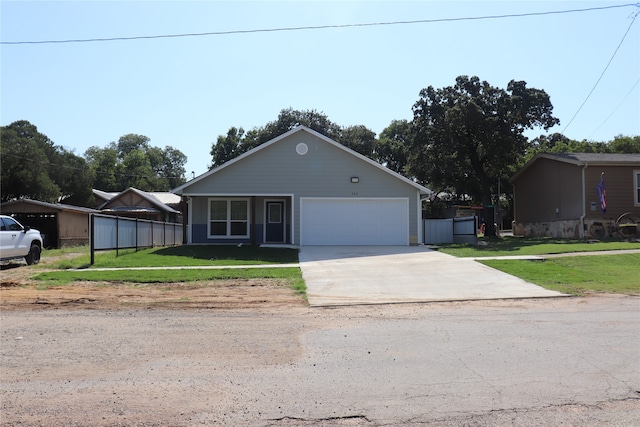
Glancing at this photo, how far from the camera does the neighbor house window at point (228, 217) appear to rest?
2530 centimetres

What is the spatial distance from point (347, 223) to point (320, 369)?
18.2 m

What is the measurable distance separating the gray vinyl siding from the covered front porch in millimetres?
996

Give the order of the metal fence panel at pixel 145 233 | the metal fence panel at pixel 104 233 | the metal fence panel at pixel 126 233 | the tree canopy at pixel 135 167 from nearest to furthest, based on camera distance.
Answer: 1. the metal fence panel at pixel 104 233
2. the metal fence panel at pixel 126 233
3. the metal fence panel at pixel 145 233
4. the tree canopy at pixel 135 167

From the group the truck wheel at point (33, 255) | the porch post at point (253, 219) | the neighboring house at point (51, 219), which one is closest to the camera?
the truck wheel at point (33, 255)

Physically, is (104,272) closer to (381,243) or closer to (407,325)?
(407,325)

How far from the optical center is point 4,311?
984 centimetres

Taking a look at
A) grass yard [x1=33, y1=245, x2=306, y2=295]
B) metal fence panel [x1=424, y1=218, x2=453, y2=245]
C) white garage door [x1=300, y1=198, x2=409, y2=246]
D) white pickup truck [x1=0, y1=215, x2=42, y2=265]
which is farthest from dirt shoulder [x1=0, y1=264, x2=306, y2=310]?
metal fence panel [x1=424, y1=218, x2=453, y2=245]

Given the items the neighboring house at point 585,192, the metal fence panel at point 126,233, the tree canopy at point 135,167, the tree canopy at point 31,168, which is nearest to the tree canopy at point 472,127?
the neighboring house at point 585,192

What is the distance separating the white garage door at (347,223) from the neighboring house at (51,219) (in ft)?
47.3

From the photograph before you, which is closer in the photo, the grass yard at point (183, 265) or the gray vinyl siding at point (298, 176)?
the grass yard at point (183, 265)

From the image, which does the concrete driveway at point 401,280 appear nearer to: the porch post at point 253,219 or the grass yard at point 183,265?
the grass yard at point 183,265

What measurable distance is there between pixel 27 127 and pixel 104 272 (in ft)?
135

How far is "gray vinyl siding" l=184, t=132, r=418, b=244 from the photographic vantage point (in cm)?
2402

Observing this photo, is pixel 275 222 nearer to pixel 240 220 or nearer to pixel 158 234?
pixel 240 220
